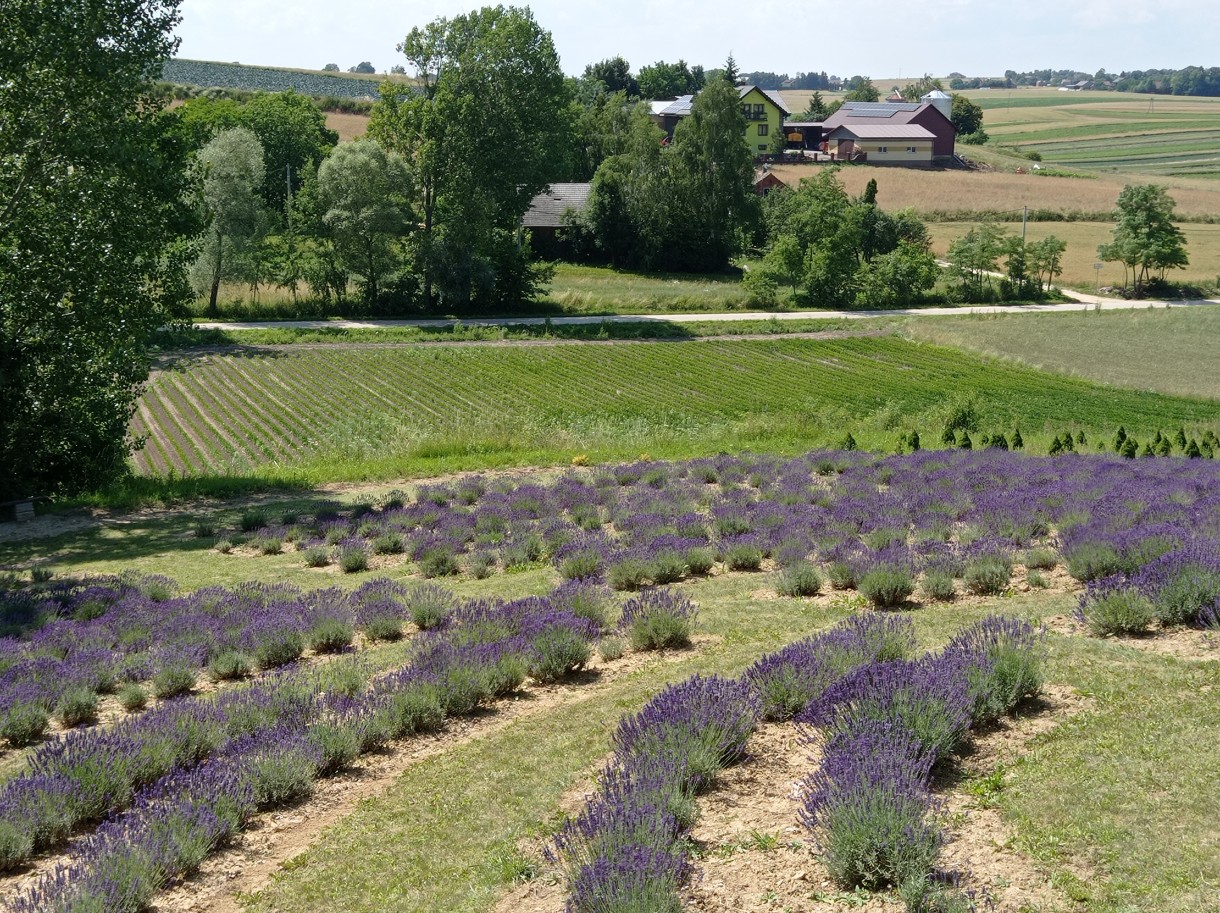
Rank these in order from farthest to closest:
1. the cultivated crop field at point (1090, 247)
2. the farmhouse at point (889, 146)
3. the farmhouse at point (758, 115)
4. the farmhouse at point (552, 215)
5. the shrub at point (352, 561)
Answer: the farmhouse at point (889, 146)
the farmhouse at point (758, 115)
the farmhouse at point (552, 215)
the cultivated crop field at point (1090, 247)
the shrub at point (352, 561)

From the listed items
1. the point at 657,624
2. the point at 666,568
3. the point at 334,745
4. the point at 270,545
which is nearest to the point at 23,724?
the point at 334,745

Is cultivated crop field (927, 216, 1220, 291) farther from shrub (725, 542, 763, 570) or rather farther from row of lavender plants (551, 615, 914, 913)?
row of lavender plants (551, 615, 914, 913)

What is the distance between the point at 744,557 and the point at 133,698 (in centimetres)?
812

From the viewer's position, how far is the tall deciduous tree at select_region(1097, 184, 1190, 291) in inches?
3302

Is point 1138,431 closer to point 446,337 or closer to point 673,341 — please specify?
point 673,341

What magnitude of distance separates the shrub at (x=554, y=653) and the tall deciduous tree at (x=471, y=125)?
59031 millimetres

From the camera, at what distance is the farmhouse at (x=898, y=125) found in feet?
454

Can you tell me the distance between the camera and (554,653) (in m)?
10.8

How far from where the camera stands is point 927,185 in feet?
399

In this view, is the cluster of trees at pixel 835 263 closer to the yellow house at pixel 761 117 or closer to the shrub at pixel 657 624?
the yellow house at pixel 761 117

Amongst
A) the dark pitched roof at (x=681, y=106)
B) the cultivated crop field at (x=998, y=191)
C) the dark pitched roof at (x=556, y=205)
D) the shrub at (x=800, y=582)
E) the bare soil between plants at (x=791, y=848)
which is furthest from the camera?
the dark pitched roof at (x=681, y=106)

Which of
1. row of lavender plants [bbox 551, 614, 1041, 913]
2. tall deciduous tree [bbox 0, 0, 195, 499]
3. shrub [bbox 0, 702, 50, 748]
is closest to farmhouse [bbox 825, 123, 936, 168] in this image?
tall deciduous tree [bbox 0, 0, 195, 499]

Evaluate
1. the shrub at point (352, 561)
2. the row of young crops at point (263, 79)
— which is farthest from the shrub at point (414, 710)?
the row of young crops at point (263, 79)

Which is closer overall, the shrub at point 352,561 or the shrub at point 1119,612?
the shrub at point 1119,612
